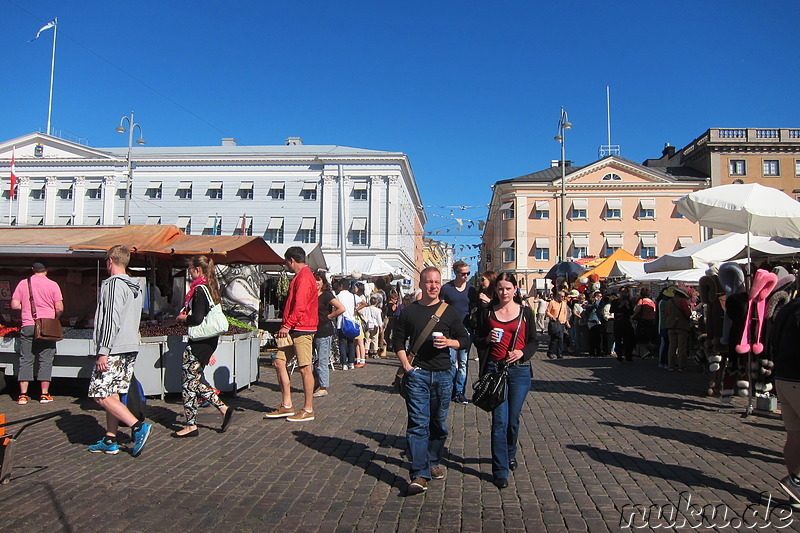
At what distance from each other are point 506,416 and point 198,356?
11.4 ft

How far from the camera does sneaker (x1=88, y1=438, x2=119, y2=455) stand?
5676mm

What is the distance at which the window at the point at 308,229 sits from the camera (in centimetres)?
5241

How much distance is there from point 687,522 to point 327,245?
161ft

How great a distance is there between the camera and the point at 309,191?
2080 inches

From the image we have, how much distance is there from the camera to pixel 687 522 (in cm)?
405

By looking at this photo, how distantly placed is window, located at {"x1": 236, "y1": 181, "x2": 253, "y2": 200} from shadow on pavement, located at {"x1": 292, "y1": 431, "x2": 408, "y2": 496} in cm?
4794

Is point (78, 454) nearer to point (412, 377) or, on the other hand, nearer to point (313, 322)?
point (313, 322)

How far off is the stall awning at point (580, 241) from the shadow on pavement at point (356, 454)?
49149 mm

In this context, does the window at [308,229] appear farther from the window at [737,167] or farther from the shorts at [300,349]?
the shorts at [300,349]

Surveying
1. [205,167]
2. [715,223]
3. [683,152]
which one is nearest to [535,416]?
[715,223]

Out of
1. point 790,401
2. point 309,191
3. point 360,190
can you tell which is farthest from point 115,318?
point 309,191

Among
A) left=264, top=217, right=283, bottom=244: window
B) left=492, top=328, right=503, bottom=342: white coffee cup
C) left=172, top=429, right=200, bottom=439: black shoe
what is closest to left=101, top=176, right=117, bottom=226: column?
left=264, top=217, right=283, bottom=244: window

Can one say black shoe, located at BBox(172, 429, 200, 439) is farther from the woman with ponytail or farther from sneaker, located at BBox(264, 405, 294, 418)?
sneaker, located at BBox(264, 405, 294, 418)

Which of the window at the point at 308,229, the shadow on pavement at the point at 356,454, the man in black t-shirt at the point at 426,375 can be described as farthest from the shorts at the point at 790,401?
the window at the point at 308,229
